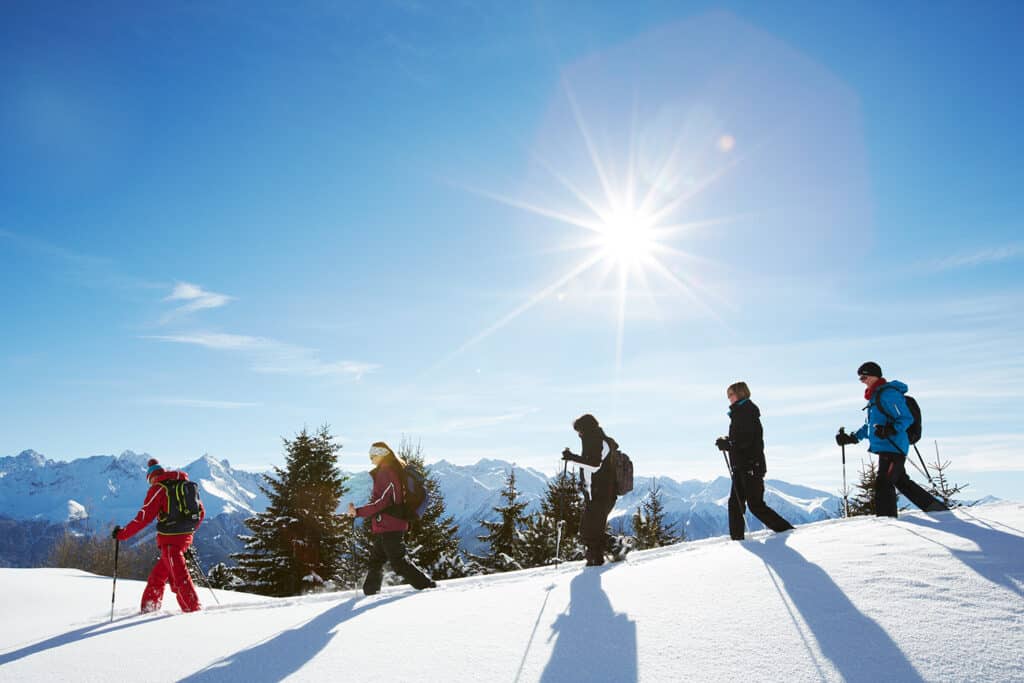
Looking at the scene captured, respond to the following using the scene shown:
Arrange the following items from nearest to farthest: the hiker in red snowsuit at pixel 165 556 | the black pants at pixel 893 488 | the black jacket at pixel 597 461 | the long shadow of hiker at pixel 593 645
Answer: the long shadow of hiker at pixel 593 645, the hiker in red snowsuit at pixel 165 556, the black jacket at pixel 597 461, the black pants at pixel 893 488

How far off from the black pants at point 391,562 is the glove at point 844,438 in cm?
709

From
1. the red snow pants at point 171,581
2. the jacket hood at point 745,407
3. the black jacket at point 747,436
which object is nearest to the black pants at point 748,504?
the black jacket at point 747,436

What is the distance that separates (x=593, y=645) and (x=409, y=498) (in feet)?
13.5

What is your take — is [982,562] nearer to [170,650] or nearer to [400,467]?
[400,467]

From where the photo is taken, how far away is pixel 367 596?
25.1 ft

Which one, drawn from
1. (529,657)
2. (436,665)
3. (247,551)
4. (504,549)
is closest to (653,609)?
(529,657)

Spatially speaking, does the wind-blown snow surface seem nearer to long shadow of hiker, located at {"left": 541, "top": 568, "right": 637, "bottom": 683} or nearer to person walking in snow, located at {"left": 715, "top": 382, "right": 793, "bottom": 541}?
long shadow of hiker, located at {"left": 541, "top": 568, "right": 637, "bottom": 683}

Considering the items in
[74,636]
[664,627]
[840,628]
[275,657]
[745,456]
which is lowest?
[74,636]

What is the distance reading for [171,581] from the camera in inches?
291

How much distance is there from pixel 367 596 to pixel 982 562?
7114 millimetres

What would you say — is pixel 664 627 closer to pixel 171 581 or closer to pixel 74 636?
pixel 74 636

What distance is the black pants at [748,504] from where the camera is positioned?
8.16 metres

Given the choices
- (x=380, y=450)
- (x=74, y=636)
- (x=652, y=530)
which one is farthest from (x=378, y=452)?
(x=652, y=530)

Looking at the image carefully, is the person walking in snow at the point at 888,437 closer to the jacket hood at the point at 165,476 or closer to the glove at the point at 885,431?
the glove at the point at 885,431
